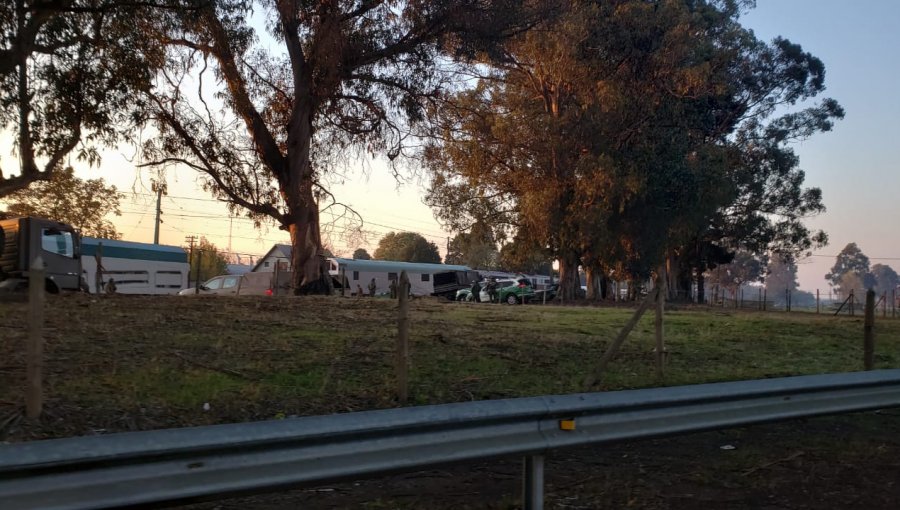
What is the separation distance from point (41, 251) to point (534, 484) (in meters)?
16.5

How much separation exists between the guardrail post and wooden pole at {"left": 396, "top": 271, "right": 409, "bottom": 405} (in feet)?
8.05

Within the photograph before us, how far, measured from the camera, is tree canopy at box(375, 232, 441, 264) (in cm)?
8856

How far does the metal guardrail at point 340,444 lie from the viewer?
295 cm

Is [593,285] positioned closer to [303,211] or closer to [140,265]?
[303,211]

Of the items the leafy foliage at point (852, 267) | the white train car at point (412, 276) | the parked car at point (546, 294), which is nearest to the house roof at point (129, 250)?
the white train car at point (412, 276)

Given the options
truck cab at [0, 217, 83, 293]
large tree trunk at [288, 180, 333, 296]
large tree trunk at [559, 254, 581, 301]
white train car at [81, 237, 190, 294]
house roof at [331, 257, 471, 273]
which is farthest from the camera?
house roof at [331, 257, 471, 273]

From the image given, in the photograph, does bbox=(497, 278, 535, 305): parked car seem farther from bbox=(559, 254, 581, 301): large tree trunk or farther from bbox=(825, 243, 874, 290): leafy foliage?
bbox=(825, 243, 874, 290): leafy foliage

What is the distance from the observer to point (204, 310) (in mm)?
11570

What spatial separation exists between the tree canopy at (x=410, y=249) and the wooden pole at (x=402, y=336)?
262 feet

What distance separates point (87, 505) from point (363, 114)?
53.9 ft

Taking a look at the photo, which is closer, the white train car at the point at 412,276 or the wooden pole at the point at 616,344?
the wooden pole at the point at 616,344

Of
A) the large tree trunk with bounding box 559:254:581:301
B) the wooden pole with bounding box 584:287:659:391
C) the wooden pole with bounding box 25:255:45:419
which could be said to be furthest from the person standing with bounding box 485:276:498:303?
the wooden pole with bounding box 25:255:45:419

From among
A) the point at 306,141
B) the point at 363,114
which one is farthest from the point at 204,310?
the point at 363,114

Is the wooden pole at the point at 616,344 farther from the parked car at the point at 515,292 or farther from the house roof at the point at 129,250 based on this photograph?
the house roof at the point at 129,250
